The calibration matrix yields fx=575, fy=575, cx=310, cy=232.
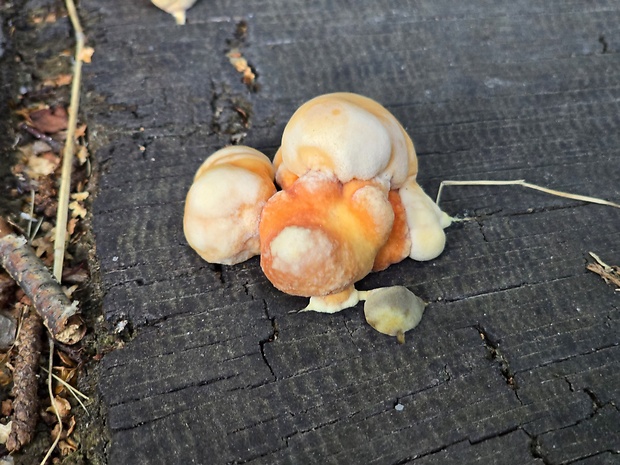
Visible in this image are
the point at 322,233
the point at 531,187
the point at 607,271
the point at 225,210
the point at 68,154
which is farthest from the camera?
the point at 68,154

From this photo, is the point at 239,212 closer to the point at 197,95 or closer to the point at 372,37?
the point at 197,95

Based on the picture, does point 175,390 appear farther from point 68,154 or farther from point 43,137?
point 43,137

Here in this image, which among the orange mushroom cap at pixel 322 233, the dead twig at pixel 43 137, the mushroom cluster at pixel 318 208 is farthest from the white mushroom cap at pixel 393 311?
the dead twig at pixel 43 137

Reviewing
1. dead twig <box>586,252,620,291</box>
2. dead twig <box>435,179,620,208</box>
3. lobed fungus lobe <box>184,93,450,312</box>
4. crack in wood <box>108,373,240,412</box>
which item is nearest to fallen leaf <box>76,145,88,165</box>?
lobed fungus lobe <box>184,93,450,312</box>

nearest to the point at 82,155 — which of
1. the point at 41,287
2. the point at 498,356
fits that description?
the point at 41,287

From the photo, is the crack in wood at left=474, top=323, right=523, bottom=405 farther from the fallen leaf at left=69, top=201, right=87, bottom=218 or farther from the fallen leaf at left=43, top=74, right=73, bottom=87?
the fallen leaf at left=43, top=74, right=73, bottom=87

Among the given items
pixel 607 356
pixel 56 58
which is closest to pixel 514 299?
pixel 607 356

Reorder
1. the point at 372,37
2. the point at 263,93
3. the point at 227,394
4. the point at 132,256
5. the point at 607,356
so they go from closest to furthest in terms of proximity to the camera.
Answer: the point at 227,394, the point at 607,356, the point at 132,256, the point at 263,93, the point at 372,37
